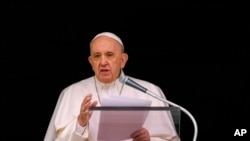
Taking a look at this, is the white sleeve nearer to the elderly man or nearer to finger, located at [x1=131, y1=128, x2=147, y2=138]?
the elderly man

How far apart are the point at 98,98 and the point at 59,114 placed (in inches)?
14.2

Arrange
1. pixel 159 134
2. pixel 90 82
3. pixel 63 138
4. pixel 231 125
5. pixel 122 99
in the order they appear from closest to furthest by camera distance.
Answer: pixel 122 99
pixel 159 134
pixel 63 138
pixel 90 82
pixel 231 125

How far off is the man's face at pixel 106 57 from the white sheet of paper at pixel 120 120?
0.92 meters

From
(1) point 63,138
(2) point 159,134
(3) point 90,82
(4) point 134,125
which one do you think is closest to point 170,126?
(2) point 159,134

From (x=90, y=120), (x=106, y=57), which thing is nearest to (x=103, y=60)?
(x=106, y=57)

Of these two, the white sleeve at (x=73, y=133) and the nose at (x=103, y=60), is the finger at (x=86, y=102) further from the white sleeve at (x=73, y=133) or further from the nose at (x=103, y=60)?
the nose at (x=103, y=60)

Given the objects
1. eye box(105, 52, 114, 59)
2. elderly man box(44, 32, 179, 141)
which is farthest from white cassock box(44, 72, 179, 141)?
eye box(105, 52, 114, 59)

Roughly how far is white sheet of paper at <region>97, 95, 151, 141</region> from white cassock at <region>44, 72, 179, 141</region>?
0.16ft

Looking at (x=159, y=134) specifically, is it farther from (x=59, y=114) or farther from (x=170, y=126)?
(x=59, y=114)

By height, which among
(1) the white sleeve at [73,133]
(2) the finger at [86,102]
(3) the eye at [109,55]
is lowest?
(1) the white sleeve at [73,133]

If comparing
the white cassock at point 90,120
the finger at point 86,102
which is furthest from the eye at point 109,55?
the finger at point 86,102

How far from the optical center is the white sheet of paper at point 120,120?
3.51 meters

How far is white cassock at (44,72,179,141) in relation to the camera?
3693mm

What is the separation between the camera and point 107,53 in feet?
14.6
